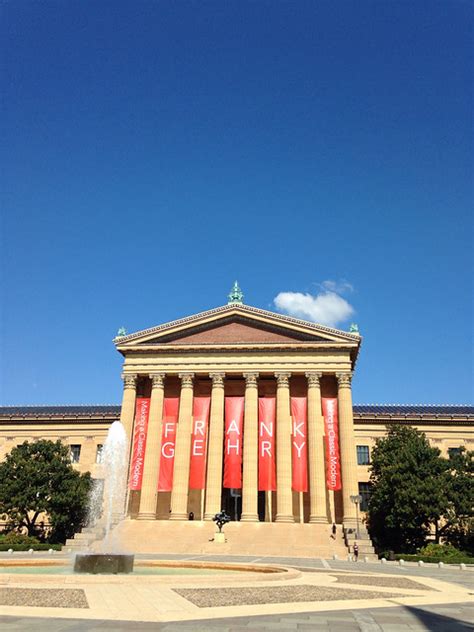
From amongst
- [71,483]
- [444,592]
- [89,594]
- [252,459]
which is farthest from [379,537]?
[89,594]

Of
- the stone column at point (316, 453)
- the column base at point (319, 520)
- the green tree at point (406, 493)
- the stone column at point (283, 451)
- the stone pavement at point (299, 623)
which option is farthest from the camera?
the stone column at point (283, 451)

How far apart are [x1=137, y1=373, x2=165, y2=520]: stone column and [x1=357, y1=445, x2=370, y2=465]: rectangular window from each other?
23.0 m

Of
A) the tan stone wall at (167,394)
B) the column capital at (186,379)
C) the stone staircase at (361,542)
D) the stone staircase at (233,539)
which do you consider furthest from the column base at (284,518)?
the column capital at (186,379)

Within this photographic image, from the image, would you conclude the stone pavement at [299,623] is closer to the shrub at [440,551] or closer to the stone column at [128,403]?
the shrub at [440,551]

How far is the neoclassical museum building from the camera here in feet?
158

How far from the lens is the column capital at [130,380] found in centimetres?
5397

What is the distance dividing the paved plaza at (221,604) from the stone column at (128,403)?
35661mm

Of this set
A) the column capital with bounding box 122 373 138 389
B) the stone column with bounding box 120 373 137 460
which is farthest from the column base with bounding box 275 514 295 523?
the column capital with bounding box 122 373 138 389

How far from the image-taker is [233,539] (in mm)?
42062

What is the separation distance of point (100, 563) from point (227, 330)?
125ft

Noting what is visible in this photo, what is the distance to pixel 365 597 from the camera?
15.2 m

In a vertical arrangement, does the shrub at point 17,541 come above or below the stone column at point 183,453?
below

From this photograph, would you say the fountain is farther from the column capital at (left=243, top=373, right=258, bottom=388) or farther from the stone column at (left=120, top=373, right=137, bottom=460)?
the column capital at (left=243, top=373, right=258, bottom=388)

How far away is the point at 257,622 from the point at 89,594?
5.35 meters
